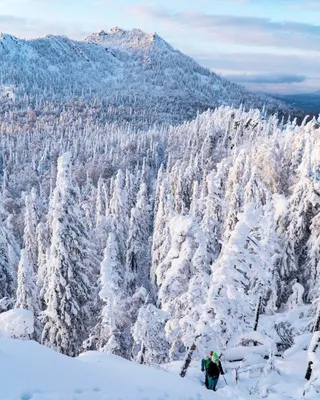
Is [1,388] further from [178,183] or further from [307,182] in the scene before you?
[178,183]

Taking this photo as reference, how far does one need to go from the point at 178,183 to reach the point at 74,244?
36.5m

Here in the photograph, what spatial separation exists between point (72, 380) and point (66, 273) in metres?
14.1

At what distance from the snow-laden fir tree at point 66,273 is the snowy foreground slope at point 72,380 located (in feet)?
38.7

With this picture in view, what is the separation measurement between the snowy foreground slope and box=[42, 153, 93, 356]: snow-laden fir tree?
11.8 meters

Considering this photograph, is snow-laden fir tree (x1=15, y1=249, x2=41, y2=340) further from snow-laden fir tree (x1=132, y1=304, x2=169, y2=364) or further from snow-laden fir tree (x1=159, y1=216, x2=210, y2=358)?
snow-laden fir tree (x1=159, y1=216, x2=210, y2=358)

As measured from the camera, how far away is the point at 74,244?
22.3m

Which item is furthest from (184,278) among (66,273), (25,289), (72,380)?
(25,289)

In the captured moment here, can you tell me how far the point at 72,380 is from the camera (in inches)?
340

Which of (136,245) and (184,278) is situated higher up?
(184,278)

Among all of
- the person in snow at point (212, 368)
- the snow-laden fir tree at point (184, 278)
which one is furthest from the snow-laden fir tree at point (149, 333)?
the person in snow at point (212, 368)

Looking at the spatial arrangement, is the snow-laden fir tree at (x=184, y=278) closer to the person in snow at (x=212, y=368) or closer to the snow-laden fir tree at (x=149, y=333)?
the snow-laden fir tree at (x=149, y=333)

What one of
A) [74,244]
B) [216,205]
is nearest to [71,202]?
[74,244]

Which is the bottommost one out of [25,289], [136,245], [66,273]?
[136,245]

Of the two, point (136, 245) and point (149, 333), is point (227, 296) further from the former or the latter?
point (136, 245)
